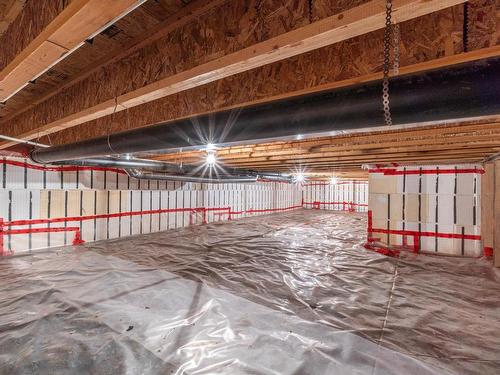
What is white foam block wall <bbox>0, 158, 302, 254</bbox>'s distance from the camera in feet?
16.8

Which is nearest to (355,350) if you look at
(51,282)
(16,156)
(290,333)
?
(290,333)

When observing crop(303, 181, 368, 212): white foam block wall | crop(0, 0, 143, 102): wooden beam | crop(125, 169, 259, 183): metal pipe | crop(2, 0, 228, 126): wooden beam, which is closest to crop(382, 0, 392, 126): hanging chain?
crop(2, 0, 228, 126): wooden beam

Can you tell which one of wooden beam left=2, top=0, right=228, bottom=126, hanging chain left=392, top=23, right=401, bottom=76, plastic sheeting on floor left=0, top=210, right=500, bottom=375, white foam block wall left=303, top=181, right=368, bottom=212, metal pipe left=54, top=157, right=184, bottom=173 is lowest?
plastic sheeting on floor left=0, top=210, right=500, bottom=375

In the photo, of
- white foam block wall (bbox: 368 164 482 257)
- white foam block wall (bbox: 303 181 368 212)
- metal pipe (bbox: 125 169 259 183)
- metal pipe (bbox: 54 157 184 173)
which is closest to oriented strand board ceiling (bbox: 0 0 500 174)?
metal pipe (bbox: 54 157 184 173)

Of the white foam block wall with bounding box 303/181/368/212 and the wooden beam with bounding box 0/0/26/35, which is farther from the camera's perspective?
the white foam block wall with bounding box 303/181/368/212

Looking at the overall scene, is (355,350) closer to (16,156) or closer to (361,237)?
(361,237)

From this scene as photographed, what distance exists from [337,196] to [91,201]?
13.4 m

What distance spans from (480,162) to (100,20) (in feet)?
22.8

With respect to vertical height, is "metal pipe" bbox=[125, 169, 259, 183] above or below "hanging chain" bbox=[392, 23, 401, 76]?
below

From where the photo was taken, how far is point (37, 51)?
55.0 inches

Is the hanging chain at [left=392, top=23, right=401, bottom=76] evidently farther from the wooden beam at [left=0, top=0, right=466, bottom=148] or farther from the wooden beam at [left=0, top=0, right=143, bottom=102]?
the wooden beam at [left=0, top=0, right=143, bottom=102]

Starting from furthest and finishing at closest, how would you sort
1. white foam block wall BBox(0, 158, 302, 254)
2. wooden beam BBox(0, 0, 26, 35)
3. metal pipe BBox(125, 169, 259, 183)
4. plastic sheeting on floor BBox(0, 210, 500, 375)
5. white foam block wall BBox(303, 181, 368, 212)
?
1. white foam block wall BBox(303, 181, 368, 212)
2. metal pipe BBox(125, 169, 259, 183)
3. white foam block wall BBox(0, 158, 302, 254)
4. plastic sheeting on floor BBox(0, 210, 500, 375)
5. wooden beam BBox(0, 0, 26, 35)

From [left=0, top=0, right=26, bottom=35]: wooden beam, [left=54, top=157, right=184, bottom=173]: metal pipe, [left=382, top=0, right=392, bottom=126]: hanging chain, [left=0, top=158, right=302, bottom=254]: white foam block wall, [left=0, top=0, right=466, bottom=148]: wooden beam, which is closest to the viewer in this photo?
[left=0, top=0, right=466, bottom=148]: wooden beam

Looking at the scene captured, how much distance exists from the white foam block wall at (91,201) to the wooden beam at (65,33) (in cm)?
464
